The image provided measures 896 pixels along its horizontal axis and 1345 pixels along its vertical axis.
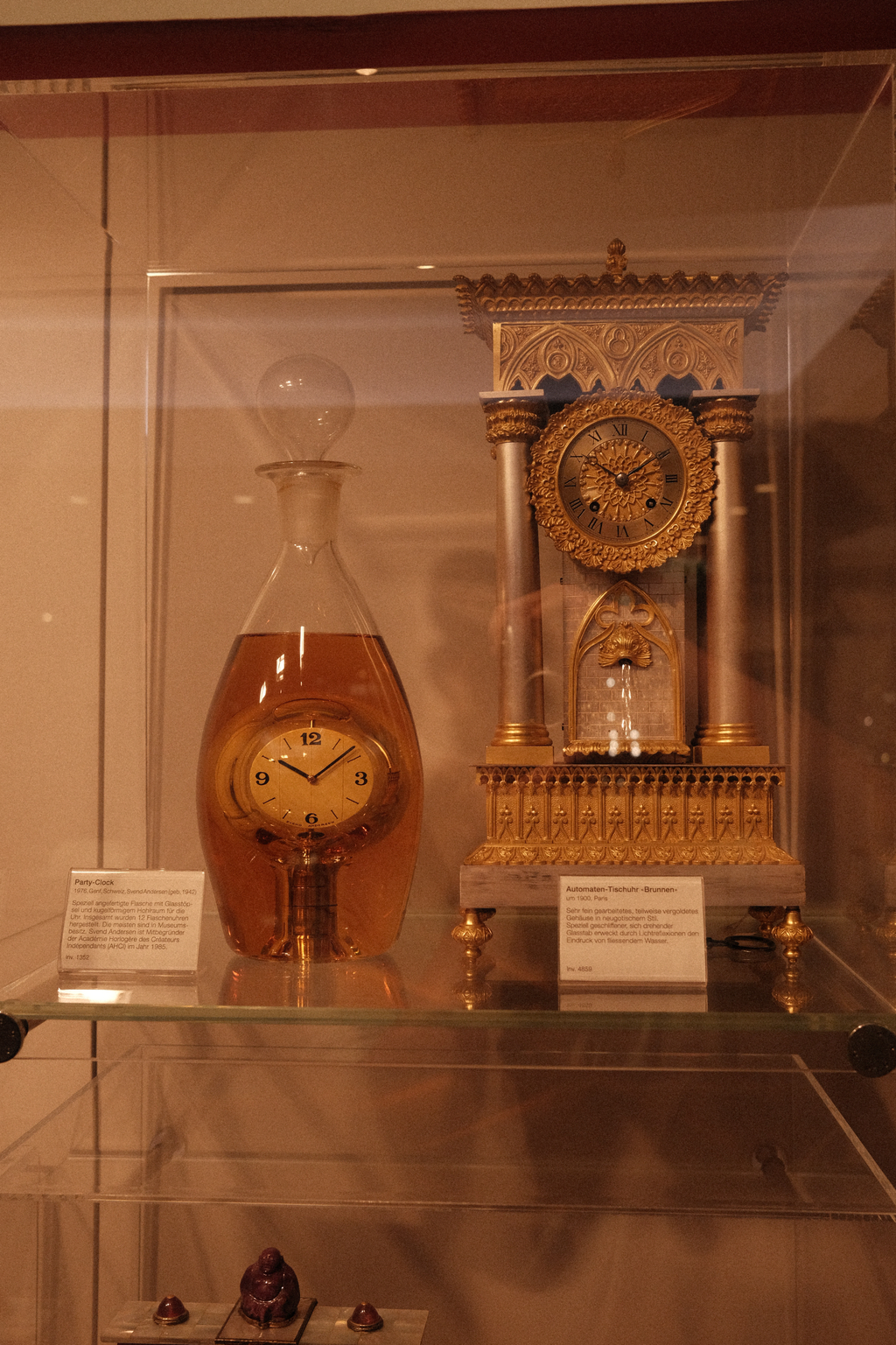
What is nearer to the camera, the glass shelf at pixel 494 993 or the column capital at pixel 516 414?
the glass shelf at pixel 494 993

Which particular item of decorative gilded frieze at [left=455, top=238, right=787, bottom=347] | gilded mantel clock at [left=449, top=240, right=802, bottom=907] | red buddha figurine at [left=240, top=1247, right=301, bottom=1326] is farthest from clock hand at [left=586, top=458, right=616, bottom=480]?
red buddha figurine at [left=240, top=1247, right=301, bottom=1326]

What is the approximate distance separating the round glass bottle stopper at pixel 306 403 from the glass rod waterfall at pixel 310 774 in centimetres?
6

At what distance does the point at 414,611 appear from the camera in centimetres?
107

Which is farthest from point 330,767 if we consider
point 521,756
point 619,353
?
point 619,353

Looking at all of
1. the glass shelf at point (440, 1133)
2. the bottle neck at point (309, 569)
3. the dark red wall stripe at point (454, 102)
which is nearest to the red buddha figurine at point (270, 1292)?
the glass shelf at point (440, 1133)

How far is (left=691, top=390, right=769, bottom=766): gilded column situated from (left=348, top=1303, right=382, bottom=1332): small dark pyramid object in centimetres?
52

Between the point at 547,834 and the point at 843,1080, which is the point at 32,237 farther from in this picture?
the point at 843,1080

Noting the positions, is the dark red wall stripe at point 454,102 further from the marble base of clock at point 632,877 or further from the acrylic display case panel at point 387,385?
the marble base of clock at point 632,877

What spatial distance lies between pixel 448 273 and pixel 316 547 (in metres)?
0.31

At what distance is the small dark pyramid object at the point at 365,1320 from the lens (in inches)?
36.5

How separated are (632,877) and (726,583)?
0.23 meters

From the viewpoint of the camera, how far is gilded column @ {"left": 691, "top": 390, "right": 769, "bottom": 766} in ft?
2.82

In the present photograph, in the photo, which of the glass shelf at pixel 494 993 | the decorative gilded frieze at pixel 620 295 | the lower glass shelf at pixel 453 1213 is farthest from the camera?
the lower glass shelf at pixel 453 1213

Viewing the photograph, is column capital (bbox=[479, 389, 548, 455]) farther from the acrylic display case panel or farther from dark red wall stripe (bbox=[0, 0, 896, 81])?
dark red wall stripe (bbox=[0, 0, 896, 81])
